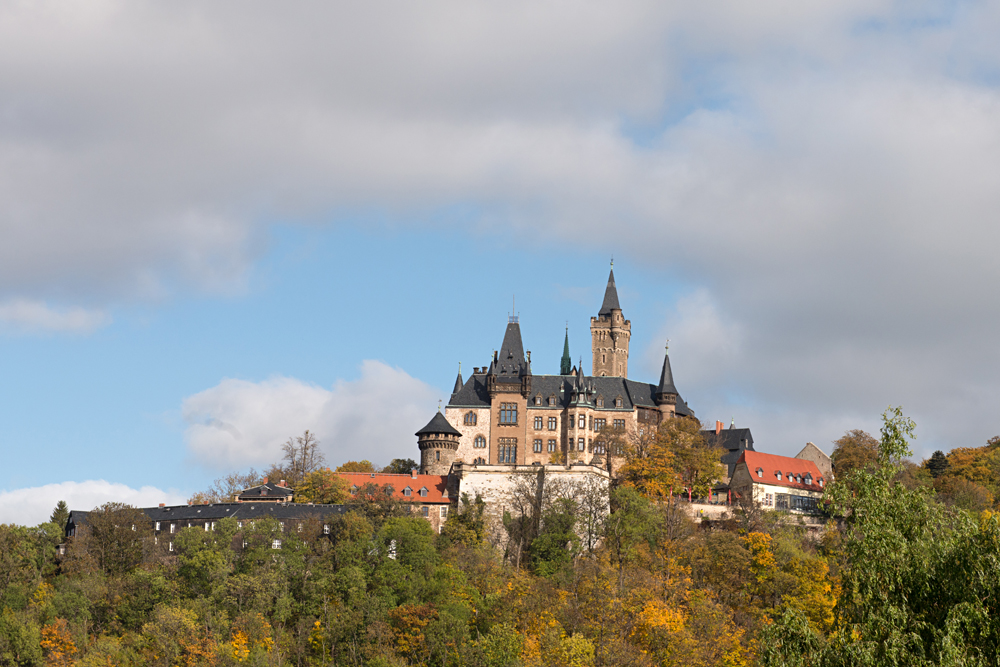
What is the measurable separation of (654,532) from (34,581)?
1767 inches

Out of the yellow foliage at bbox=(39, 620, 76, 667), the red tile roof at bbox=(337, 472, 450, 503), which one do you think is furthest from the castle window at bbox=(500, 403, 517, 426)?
the yellow foliage at bbox=(39, 620, 76, 667)

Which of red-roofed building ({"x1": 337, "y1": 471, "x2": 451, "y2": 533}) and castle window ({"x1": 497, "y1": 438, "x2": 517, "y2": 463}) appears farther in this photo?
castle window ({"x1": 497, "y1": 438, "x2": 517, "y2": 463})

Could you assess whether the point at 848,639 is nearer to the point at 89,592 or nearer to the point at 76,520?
the point at 89,592

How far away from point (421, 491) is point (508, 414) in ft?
44.0

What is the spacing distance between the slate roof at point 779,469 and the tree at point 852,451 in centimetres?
211

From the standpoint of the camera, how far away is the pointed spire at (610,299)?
120m

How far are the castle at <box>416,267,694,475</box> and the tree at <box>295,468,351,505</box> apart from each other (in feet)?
28.4

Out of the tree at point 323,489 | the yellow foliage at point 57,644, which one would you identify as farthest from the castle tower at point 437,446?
the yellow foliage at point 57,644

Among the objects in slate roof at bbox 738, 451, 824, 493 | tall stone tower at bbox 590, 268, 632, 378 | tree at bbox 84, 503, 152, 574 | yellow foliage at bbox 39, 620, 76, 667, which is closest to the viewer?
yellow foliage at bbox 39, 620, 76, 667

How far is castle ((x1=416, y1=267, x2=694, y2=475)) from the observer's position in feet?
326

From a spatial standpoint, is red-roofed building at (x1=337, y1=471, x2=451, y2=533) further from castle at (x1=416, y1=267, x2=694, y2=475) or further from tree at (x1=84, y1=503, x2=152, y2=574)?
tree at (x1=84, y1=503, x2=152, y2=574)

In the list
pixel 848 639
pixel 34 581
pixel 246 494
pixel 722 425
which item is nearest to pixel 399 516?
pixel 246 494

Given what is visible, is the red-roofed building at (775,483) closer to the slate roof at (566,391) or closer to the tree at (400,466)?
the slate roof at (566,391)

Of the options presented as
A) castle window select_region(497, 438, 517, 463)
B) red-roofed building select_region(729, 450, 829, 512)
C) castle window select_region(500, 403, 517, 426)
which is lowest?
red-roofed building select_region(729, 450, 829, 512)
